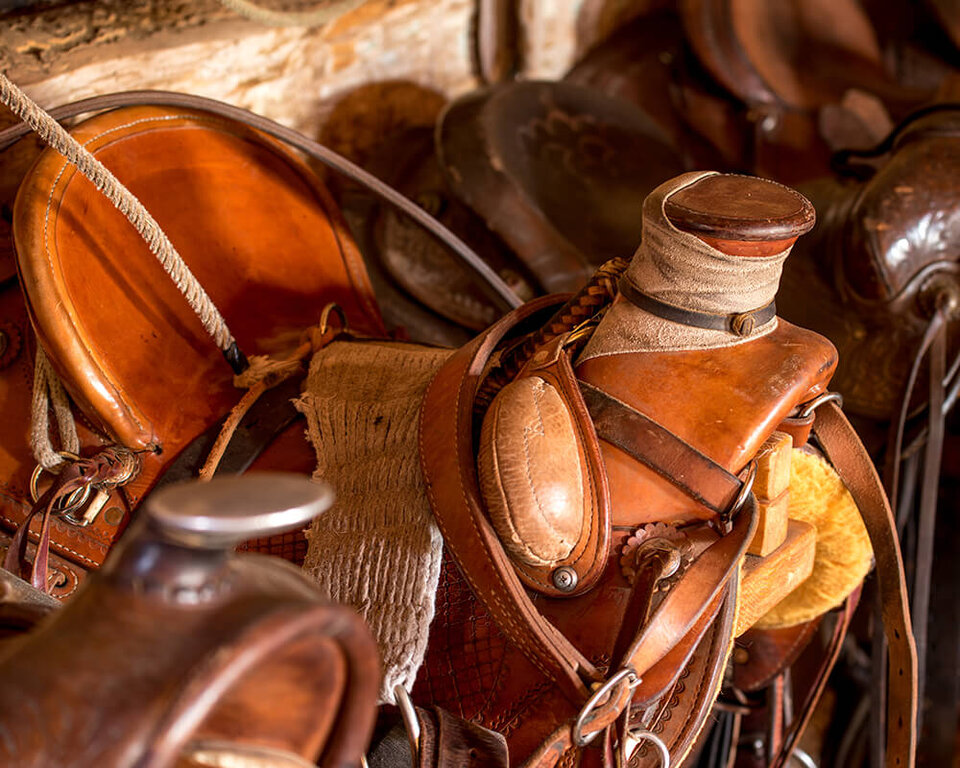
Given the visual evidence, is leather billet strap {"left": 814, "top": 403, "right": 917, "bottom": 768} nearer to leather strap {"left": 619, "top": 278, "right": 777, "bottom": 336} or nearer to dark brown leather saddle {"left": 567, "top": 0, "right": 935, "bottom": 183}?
leather strap {"left": 619, "top": 278, "right": 777, "bottom": 336}

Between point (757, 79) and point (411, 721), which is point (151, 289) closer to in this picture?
point (411, 721)

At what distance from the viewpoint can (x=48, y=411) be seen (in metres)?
0.87

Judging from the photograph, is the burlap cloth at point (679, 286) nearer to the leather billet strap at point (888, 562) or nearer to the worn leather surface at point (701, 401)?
the worn leather surface at point (701, 401)

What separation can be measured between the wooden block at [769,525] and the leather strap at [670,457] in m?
0.08

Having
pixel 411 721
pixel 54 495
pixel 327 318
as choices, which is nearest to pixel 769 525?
pixel 411 721

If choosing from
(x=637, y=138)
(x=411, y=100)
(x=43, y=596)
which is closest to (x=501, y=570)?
(x=43, y=596)

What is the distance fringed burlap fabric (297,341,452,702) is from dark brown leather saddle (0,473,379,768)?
0.28m

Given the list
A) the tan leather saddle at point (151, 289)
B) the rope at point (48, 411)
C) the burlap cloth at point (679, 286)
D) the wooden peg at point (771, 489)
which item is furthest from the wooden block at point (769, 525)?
the rope at point (48, 411)

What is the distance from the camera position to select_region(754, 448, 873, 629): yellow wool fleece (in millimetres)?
889

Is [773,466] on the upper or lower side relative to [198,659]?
lower

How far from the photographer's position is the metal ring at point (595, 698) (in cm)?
64

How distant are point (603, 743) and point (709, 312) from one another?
35cm

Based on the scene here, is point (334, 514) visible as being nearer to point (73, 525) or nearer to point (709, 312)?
point (73, 525)

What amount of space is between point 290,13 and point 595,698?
1.21 metres
